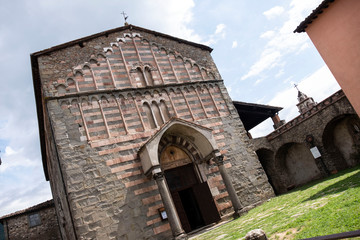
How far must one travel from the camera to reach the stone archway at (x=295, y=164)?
55.1ft

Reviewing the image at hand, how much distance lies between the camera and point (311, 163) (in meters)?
16.7

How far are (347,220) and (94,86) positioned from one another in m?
10.2

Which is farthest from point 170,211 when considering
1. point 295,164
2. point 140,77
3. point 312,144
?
point 295,164

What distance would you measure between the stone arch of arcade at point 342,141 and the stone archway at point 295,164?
1544 mm

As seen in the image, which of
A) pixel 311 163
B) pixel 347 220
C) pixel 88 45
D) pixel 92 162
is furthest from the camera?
pixel 311 163

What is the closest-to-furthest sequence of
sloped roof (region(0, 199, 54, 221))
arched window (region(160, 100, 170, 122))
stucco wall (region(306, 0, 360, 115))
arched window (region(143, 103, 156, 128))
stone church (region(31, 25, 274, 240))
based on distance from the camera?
stucco wall (region(306, 0, 360, 115)) → stone church (region(31, 25, 274, 240)) → arched window (region(143, 103, 156, 128)) → arched window (region(160, 100, 170, 122)) → sloped roof (region(0, 199, 54, 221))

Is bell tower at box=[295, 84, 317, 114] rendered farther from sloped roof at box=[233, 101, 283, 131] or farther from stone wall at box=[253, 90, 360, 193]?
stone wall at box=[253, 90, 360, 193]

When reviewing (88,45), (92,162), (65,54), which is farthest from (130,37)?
(92,162)

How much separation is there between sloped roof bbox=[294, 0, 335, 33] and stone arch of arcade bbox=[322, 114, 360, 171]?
7544 mm

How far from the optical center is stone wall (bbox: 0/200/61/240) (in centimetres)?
1973

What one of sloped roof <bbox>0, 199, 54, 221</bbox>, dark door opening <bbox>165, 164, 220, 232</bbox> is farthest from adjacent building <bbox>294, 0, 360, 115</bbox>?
sloped roof <bbox>0, 199, 54, 221</bbox>

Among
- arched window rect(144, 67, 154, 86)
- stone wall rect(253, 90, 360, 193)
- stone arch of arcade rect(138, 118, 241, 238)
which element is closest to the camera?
stone arch of arcade rect(138, 118, 241, 238)

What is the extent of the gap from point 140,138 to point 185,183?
9.26 ft

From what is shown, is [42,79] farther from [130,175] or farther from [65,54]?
[130,175]
